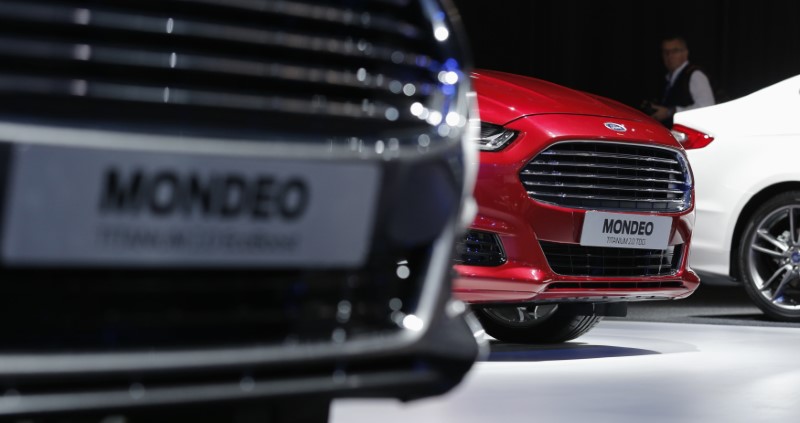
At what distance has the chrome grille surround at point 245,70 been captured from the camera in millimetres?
1575

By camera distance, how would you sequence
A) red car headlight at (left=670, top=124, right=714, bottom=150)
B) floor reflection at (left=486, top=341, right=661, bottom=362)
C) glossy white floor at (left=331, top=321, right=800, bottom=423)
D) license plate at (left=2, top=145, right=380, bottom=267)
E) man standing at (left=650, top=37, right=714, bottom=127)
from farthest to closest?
man standing at (left=650, top=37, right=714, bottom=127) < red car headlight at (left=670, top=124, right=714, bottom=150) < floor reflection at (left=486, top=341, right=661, bottom=362) < glossy white floor at (left=331, top=321, right=800, bottom=423) < license plate at (left=2, top=145, right=380, bottom=267)

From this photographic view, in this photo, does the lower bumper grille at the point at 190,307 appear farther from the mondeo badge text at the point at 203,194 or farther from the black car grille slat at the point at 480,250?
the black car grille slat at the point at 480,250

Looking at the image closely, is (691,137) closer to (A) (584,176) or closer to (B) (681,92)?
(A) (584,176)

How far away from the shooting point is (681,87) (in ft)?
31.4

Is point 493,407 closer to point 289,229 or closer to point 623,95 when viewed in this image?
point 289,229

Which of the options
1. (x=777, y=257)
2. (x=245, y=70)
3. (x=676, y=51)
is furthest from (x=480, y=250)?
(x=676, y=51)

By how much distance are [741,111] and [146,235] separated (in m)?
5.38

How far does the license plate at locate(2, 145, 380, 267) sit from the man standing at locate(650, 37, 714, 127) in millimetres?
7851

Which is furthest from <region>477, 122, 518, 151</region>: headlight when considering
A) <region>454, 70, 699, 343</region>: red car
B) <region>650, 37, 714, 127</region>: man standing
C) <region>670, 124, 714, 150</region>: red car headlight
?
<region>650, 37, 714, 127</region>: man standing

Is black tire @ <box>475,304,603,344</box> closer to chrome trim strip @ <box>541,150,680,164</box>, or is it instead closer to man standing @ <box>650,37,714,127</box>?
chrome trim strip @ <box>541,150,680,164</box>

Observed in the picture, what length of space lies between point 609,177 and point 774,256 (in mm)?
2229

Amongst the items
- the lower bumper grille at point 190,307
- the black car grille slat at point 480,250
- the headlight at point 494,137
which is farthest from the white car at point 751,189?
the lower bumper grille at point 190,307

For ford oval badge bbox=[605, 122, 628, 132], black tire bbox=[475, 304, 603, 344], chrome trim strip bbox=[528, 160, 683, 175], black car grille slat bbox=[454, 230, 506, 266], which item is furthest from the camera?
black tire bbox=[475, 304, 603, 344]

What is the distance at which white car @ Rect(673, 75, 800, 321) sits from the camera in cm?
652
